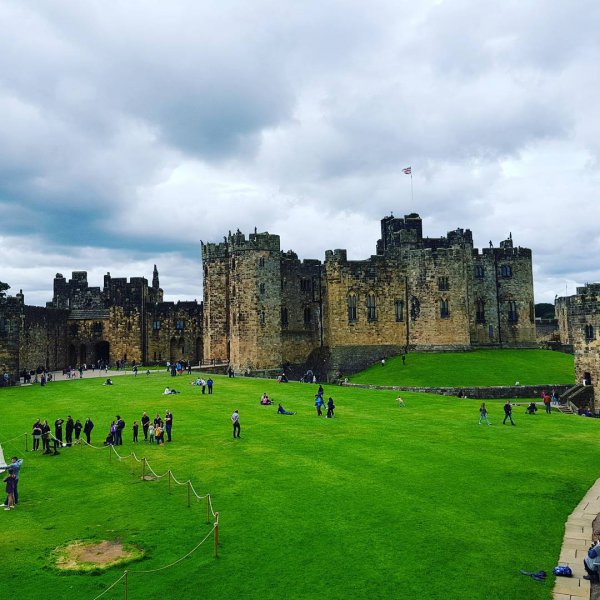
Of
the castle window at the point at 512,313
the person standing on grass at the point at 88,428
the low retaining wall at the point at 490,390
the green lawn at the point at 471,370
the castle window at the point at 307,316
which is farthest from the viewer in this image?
the castle window at the point at 512,313

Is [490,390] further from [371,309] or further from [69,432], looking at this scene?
[69,432]

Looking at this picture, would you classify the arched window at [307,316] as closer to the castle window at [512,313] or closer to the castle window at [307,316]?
the castle window at [307,316]

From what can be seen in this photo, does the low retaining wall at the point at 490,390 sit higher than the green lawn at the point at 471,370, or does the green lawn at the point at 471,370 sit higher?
the green lawn at the point at 471,370

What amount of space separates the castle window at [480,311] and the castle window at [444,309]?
33.3ft

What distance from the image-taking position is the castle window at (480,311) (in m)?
72.6

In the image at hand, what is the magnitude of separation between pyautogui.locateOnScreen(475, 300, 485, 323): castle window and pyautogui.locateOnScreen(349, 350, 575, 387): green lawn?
7.32 m

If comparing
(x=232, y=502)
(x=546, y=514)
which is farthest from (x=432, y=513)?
(x=232, y=502)

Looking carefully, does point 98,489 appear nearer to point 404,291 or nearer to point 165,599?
point 165,599

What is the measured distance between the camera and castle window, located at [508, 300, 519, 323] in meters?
72.8

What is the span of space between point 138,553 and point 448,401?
3016cm

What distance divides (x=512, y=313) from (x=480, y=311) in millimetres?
4202

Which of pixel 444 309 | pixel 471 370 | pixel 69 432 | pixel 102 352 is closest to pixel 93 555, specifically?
pixel 69 432

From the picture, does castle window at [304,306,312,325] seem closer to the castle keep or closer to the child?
the castle keep

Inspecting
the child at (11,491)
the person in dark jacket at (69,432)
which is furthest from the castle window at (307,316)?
the child at (11,491)
